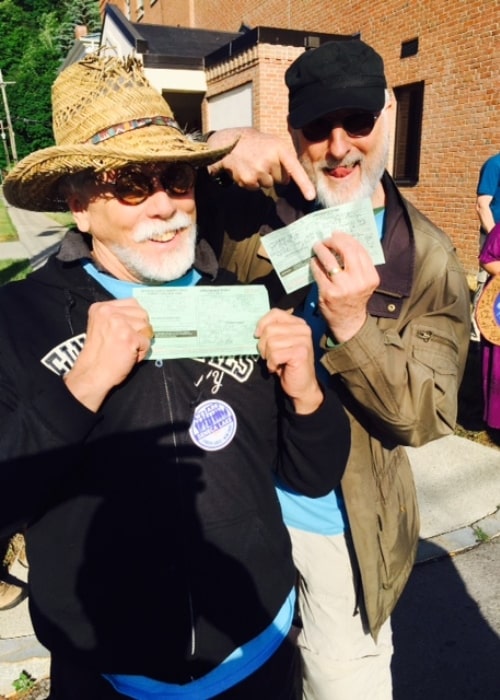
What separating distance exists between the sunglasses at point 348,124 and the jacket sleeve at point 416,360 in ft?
1.60

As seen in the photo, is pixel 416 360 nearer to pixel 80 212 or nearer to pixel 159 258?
pixel 159 258

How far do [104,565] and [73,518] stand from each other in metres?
0.14

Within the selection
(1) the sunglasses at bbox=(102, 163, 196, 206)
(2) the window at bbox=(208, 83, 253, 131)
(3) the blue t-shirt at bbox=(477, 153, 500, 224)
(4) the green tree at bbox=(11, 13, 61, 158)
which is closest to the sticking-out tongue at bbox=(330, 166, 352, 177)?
(1) the sunglasses at bbox=(102, 163, 196, 206)

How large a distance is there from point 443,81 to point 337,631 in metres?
10.8

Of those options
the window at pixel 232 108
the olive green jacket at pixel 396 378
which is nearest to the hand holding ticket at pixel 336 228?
the olive green jacket at pixel 396 378

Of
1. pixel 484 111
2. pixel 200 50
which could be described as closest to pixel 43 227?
pixel 200 50

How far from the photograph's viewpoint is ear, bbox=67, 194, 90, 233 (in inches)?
57.5

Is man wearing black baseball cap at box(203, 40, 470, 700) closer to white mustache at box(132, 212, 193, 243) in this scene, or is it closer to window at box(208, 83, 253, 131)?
white mustache at box(132, 212, 193, 243)

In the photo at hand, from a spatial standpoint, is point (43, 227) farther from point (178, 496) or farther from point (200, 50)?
point (178, 496)

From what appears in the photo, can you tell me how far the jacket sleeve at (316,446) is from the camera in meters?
1.44

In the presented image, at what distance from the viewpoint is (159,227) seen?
4.65 feet

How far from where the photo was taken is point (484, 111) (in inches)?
375

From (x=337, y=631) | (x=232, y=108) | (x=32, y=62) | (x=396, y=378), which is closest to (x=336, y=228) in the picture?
(x=396, y=378)

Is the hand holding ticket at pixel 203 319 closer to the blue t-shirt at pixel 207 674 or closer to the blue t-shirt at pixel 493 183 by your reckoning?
the blue t-shirt at pixel 207 674
